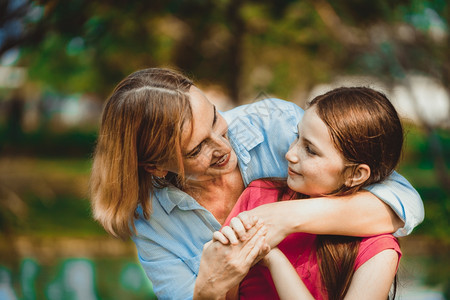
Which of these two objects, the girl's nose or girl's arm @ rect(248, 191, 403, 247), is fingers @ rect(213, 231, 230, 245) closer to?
girl's arm @ rect(248, 191, 403, 247)

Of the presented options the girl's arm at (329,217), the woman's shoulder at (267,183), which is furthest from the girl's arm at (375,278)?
the woman's shoulder at (267,183)

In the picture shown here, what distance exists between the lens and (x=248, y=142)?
94.8 inches

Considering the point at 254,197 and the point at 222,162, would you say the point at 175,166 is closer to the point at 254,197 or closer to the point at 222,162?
the point at 222,162

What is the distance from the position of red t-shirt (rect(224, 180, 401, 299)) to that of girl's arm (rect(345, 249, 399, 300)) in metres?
0.03

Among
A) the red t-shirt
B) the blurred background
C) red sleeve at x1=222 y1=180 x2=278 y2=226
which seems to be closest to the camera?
the red t-shirt

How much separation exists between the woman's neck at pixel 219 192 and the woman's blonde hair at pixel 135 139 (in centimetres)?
12

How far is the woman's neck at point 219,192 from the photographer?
2.44 metres

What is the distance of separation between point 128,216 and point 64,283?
464 cm

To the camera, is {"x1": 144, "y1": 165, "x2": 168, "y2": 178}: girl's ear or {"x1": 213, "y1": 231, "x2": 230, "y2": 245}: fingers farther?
{"x1": 144, "y1": 165, "x2": 168, "y2": 178}: girl's ear

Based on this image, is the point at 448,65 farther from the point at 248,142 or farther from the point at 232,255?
the point at 232,255

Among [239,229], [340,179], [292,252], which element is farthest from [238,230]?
[340,179]

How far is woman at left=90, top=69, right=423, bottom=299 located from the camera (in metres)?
2.24

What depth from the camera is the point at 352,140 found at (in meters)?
1.93

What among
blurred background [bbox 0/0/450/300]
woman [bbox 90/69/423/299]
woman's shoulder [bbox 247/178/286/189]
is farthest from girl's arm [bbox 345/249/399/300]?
blurred background [bbox 0/0/450/300]
